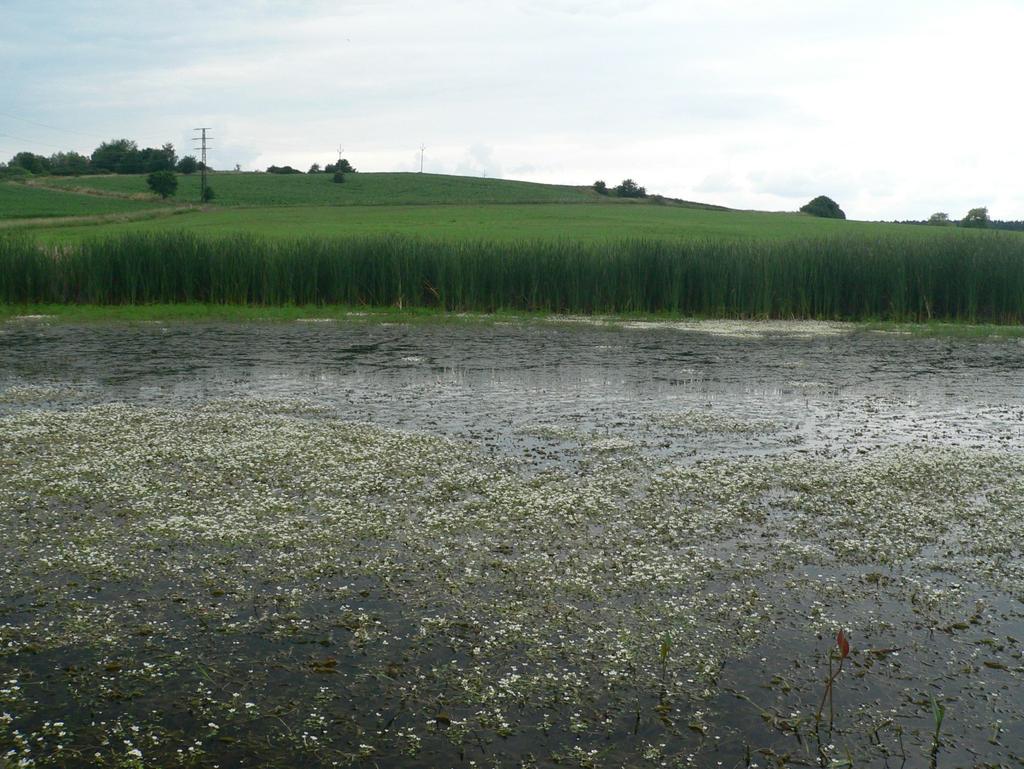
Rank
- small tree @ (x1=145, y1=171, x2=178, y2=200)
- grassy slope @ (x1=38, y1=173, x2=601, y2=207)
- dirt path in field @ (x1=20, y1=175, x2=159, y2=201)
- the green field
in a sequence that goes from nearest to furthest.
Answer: the green field → dirt path in field @ (x1=20, y1=175, x2=159, y2=201) → small tree @ (x1=145, y1=171, x2=178, y2=200) → grassy slope @ (x1=38, y1=173, x2=601, y2=207)

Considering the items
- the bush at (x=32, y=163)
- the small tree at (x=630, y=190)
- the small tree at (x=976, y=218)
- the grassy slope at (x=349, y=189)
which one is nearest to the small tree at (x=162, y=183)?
the grassy slope at (x=349, y=189)

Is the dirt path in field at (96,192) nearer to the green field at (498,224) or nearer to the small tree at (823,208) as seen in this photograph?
the green field at (498,224)

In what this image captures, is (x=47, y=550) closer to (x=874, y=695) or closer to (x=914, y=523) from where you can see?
(x=874, y=695)

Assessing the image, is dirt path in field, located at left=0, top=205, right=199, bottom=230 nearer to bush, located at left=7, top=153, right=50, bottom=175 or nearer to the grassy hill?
the grassy hill

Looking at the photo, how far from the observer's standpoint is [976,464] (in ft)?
26.5

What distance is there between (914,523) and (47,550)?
549 centimetres

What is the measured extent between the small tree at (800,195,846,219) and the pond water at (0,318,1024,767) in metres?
62.1

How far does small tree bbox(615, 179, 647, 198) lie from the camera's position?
71625mm

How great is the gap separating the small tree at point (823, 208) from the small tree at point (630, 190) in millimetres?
11941

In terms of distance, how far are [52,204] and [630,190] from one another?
131ft

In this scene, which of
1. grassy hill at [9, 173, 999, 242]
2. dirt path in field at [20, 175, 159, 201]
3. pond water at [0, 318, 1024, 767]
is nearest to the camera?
pond water at [0, 318, 1024, 767]

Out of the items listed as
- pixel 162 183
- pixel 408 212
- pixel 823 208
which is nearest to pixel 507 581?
pixel 408 212

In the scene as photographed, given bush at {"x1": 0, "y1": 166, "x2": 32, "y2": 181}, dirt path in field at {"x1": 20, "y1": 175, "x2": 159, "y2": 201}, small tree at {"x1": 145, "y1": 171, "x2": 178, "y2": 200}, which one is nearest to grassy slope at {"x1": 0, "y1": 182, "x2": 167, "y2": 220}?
dirt path in field at {"x1": 20, "y1": 175, "x2": 159, "y2": 201}

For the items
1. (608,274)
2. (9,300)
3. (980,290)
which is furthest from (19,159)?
(980,290)
